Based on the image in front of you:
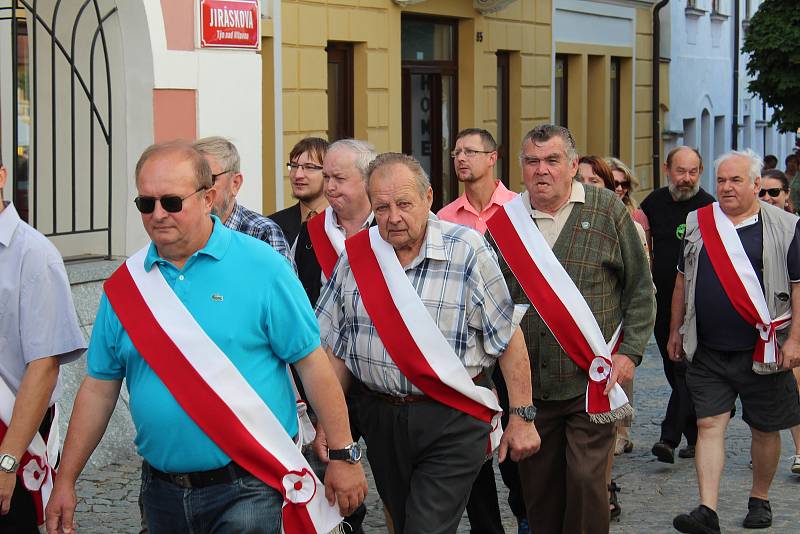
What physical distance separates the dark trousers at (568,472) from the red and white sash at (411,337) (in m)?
0.96

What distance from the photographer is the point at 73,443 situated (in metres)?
4.37

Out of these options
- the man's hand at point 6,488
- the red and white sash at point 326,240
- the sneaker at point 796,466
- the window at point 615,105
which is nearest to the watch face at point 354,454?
the man's hand at point 6,488

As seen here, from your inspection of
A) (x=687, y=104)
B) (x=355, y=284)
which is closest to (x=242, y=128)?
(x=355, y=284)

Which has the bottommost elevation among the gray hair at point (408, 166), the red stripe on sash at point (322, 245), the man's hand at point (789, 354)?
the man's hand at point (789, 354)

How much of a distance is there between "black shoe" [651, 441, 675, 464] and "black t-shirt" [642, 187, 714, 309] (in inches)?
40.1

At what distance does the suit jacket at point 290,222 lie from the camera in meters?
7.39

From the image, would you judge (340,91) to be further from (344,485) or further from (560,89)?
(344,485)

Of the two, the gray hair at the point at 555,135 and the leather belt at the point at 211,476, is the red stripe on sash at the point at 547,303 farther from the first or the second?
the leather belt at the point at 211,476

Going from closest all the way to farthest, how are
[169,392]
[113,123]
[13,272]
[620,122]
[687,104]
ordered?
[169,392] < [13,272] < [113,123] < [620,122] < [687,104]

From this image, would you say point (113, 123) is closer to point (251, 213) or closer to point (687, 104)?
point (251, 213)

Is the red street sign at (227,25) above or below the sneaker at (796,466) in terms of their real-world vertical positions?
above

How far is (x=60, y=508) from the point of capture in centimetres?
433

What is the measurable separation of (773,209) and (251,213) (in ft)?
9.14

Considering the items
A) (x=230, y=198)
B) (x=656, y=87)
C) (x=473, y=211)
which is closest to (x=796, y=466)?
(x=473, y=211)
